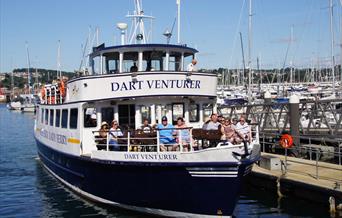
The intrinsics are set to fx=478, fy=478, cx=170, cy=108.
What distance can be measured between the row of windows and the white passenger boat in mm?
37

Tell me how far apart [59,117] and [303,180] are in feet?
29.6

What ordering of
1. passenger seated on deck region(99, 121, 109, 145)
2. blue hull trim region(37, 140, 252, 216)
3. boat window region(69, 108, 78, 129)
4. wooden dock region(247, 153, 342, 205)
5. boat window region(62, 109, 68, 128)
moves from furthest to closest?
1. boat window region(62, 109, 68, 128)
2. boat window region(69, 108, 78, 129)
3. wooden dock region(247, 153, 342, 205)
4. passenger seated on deck region(99, 121, 109, 145)
5. blue hull trim region(37, 140, 252, 216)

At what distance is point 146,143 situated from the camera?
1316cm

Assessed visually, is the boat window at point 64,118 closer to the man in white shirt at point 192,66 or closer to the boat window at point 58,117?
the boat window at point 58,117

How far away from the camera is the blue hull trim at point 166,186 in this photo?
1195 centimetres

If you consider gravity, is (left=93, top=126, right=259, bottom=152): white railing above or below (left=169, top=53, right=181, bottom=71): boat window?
below

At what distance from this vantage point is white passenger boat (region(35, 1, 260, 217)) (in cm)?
1202

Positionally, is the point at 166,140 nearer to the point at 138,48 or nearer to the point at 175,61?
the point at 138,48

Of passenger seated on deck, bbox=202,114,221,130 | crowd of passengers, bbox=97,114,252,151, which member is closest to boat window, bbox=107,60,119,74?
crowd of passengers, bbox=97,114,252,151

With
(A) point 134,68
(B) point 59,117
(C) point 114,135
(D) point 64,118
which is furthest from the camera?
(B) point 59,117

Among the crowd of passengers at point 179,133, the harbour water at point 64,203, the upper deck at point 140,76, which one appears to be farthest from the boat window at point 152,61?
the harbour water at point 64,203

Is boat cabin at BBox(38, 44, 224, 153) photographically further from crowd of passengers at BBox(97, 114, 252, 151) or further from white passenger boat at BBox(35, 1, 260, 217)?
crowd of passengers at BBox(97, 114, 252, 151)

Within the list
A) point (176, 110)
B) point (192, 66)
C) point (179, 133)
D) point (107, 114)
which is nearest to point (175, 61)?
point (192, 66)

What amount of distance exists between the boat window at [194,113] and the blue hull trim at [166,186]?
376 centimetres
